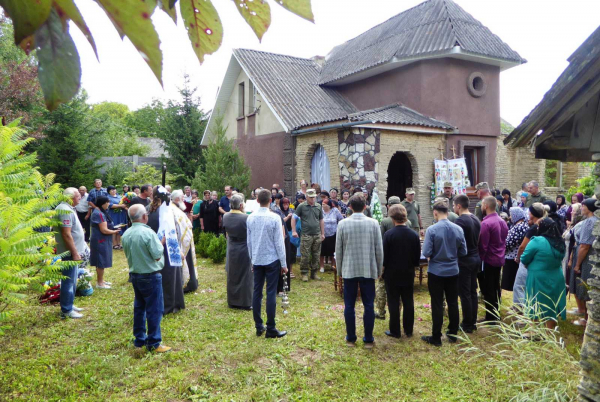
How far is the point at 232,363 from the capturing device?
466 centimetres

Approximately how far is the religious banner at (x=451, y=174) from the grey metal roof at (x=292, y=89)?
3.58 meters

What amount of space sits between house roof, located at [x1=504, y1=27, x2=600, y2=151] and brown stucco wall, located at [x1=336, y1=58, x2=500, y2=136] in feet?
30.7

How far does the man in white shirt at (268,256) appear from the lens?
208 inches

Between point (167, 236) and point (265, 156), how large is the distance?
9.70 m

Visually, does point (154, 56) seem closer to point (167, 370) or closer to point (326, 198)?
point (167, 370)

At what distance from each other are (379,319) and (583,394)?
2933mm

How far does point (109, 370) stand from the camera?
444 centimetres

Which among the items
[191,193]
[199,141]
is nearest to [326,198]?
[191,193]

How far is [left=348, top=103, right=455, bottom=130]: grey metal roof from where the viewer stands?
11.2 metres

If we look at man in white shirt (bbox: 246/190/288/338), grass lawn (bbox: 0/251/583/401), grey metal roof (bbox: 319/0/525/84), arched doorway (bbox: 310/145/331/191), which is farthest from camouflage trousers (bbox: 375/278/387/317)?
grey metal roof (bbox: 319/0/525/84)

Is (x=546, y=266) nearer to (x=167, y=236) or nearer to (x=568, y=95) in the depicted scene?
(x=568, y=95)

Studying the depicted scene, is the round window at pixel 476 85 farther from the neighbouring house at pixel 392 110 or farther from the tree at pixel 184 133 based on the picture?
the tree at pixel 184 133

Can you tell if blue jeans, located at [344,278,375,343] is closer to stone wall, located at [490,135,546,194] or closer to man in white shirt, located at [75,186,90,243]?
man in white shirt, located at [75,186,90,243]

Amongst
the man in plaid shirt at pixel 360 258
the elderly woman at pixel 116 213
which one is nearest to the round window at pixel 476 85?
the man in plaid shirt at pixel 360 258
